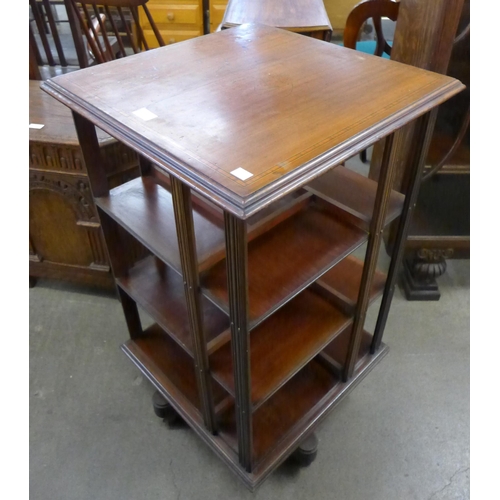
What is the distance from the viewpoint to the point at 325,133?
25.6 inches

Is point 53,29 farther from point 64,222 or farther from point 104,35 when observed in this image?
point 64,222

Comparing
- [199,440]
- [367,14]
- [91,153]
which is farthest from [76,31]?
[199,440]

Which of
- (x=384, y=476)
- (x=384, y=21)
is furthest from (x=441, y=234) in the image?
(x=384, y=21)

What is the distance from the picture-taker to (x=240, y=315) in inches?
27.8

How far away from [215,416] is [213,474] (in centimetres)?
25

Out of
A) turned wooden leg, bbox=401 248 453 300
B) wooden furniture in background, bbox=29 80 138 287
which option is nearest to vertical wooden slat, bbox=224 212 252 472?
wooden furniture in background, bbox=29 80 138 287

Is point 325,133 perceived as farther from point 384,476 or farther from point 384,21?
point 384,21

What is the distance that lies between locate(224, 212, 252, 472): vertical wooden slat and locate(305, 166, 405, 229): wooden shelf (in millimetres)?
341

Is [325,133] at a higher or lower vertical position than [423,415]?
higher

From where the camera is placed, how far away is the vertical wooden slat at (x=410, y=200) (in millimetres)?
853

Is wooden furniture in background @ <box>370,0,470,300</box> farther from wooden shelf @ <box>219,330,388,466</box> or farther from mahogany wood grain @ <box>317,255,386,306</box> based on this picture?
wooden shelf @ <box>219,330,388,466</box>

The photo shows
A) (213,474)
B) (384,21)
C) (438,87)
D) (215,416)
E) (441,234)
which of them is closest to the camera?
(438,87)

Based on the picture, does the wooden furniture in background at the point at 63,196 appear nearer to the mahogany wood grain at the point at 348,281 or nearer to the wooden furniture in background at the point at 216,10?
the mahogany wood grain at the point at 348,281

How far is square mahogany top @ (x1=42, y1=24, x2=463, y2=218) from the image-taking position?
595 millimetres
